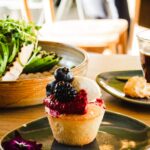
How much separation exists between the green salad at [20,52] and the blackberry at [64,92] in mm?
322

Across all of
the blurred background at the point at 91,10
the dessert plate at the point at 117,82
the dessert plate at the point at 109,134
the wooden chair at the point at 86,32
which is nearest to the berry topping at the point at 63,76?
→ the dessert plate at the point at 109,134

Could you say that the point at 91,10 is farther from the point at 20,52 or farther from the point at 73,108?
the point at 73,108

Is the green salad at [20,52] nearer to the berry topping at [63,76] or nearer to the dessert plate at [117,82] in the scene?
the dessert plate at [117,82]

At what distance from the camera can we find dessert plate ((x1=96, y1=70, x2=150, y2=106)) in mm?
1104

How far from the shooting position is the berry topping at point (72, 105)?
0.86 meters

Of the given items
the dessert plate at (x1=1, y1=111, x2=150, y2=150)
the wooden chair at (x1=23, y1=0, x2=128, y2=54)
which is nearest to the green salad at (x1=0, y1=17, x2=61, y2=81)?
the dessert plate at (x1=1, y1=111, x2=150, y2=150)

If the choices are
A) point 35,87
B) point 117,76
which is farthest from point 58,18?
point 35,87

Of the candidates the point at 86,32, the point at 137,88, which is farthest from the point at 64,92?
the point at 86,32

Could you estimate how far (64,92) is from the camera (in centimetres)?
85

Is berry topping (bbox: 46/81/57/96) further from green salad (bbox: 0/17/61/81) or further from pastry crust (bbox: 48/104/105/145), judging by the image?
green salad (bbox: 0/17/61/81)

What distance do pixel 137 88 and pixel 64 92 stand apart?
321 mm

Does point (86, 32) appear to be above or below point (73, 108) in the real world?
below

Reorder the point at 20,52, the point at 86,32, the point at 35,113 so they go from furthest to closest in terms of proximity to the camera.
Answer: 1. the point at 86,32
2. the point at 20,52
3. the point at 35,113

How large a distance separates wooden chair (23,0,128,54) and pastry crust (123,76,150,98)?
160 centimetres
